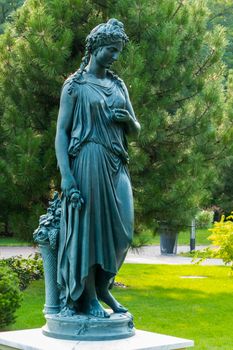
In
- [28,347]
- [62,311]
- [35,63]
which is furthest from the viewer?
[35,63]

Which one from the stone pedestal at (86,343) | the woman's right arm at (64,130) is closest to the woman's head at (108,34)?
the woman's right arm at (64,130)

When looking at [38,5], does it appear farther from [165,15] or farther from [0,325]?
[0,325]

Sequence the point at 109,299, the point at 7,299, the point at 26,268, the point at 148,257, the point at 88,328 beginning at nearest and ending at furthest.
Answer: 1. the point at 88,328
2. the point at 109,299
3. the point at 7,299
4. the point at 26,268
5. the point at 148,257

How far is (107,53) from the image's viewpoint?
6172mm

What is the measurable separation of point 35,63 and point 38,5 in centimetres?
143

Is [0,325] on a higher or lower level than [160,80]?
lower

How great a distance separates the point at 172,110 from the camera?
620 inches

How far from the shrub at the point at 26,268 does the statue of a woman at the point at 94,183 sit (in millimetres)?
9723

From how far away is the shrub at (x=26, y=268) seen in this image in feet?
51.9

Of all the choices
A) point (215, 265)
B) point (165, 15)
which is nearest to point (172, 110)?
point (165, 15)

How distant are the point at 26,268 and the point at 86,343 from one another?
34.7 feet

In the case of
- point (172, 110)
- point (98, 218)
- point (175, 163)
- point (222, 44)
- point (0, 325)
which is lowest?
point (0, 325)

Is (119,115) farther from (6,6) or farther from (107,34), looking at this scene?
(6,6)

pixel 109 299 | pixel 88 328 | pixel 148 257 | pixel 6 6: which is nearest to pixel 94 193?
pixel 109 299
